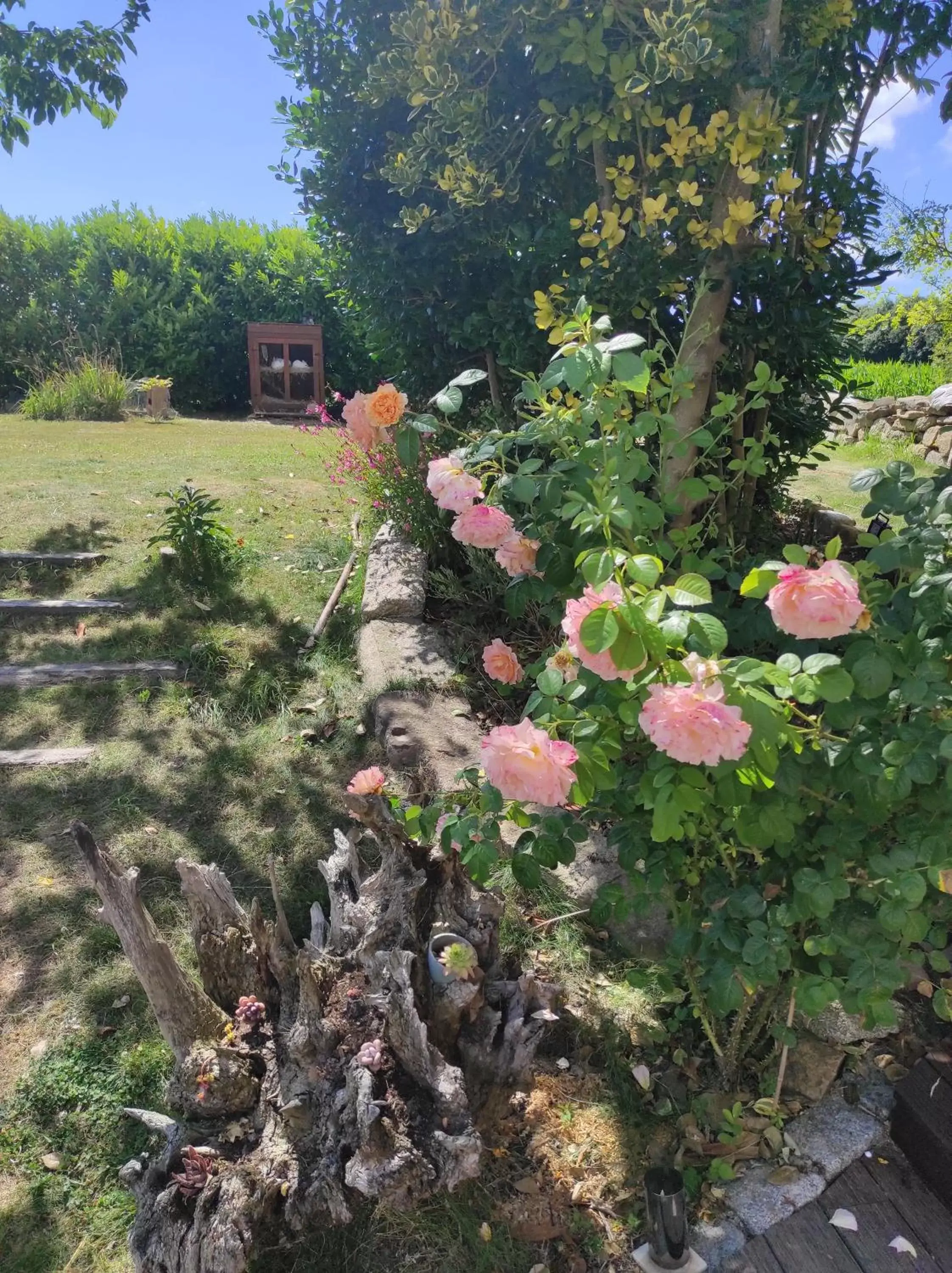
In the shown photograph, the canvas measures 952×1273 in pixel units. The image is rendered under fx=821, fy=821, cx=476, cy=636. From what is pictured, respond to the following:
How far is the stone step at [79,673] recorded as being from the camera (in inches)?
160

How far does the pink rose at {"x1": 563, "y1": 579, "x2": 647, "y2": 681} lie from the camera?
125cm

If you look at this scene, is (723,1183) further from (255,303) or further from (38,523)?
(255,303)

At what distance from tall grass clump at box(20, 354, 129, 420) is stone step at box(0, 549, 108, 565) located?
6831 millimetres

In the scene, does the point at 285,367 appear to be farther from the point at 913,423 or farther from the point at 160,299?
the point at 913,423

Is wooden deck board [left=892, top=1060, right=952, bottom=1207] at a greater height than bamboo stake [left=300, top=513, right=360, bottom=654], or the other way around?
bamboo stake [left=300, top=513, right=360, bottom=654]

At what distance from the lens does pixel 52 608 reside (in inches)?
187

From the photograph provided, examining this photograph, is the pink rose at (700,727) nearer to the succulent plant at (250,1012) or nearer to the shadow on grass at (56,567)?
the succulent plant at (250,1012)

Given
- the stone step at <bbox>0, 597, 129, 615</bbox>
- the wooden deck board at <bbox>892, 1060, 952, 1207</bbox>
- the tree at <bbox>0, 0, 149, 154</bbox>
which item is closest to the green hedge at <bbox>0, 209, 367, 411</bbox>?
the tree at <bbox>0, 0, 149, 154</bbox>

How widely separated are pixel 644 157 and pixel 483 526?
2.26 m

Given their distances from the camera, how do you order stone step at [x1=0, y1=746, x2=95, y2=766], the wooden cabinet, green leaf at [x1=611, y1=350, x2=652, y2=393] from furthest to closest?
the wooden cabinet → stone step at [x1=0, y1=746, x2=95, y2=766] → green leaf at [x1=611, y1=350, x2=652, y2=393]

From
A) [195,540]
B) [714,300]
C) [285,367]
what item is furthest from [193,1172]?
[285,367]

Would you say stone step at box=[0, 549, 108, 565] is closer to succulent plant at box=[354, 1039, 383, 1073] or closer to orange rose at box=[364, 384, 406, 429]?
orange rose at box=[364, 384, 406, 429]

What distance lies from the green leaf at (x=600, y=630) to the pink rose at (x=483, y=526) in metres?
0.53

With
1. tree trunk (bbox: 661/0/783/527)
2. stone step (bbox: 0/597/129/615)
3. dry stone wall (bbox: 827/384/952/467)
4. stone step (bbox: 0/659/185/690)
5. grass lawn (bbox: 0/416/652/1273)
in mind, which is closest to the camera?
grass lawn (bbox: 0/416/652/1273)
